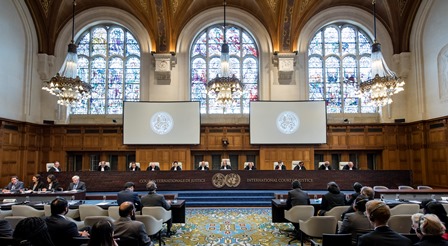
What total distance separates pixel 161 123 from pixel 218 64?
4.01m

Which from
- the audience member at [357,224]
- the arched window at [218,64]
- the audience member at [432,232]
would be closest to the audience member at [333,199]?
the audience member at [357,224]

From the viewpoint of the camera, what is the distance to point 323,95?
14859 mm

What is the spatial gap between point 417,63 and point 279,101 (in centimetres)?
625

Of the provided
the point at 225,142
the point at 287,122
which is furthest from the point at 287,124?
the point at 225,142

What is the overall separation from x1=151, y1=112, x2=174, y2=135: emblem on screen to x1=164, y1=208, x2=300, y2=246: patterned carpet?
5.61 meters

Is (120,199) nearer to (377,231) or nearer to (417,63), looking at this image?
(377,231)

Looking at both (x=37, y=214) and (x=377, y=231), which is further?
(x=37, y=214)

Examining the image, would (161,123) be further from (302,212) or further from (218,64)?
(302,212)

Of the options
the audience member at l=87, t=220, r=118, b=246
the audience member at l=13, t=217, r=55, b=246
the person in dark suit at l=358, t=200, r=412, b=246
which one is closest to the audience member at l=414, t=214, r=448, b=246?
the person in dark suit at l=358, t=200, r=412, b=246

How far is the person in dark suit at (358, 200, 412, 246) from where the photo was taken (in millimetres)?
2559

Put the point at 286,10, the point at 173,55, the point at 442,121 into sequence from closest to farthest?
1. the point at 442,121
2. the point at 286,10
3. the point at 173,55

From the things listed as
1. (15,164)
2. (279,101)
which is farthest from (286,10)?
(15,164)

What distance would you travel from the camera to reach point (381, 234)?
260 centimetres

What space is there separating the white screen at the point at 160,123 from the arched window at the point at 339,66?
5.86 m
